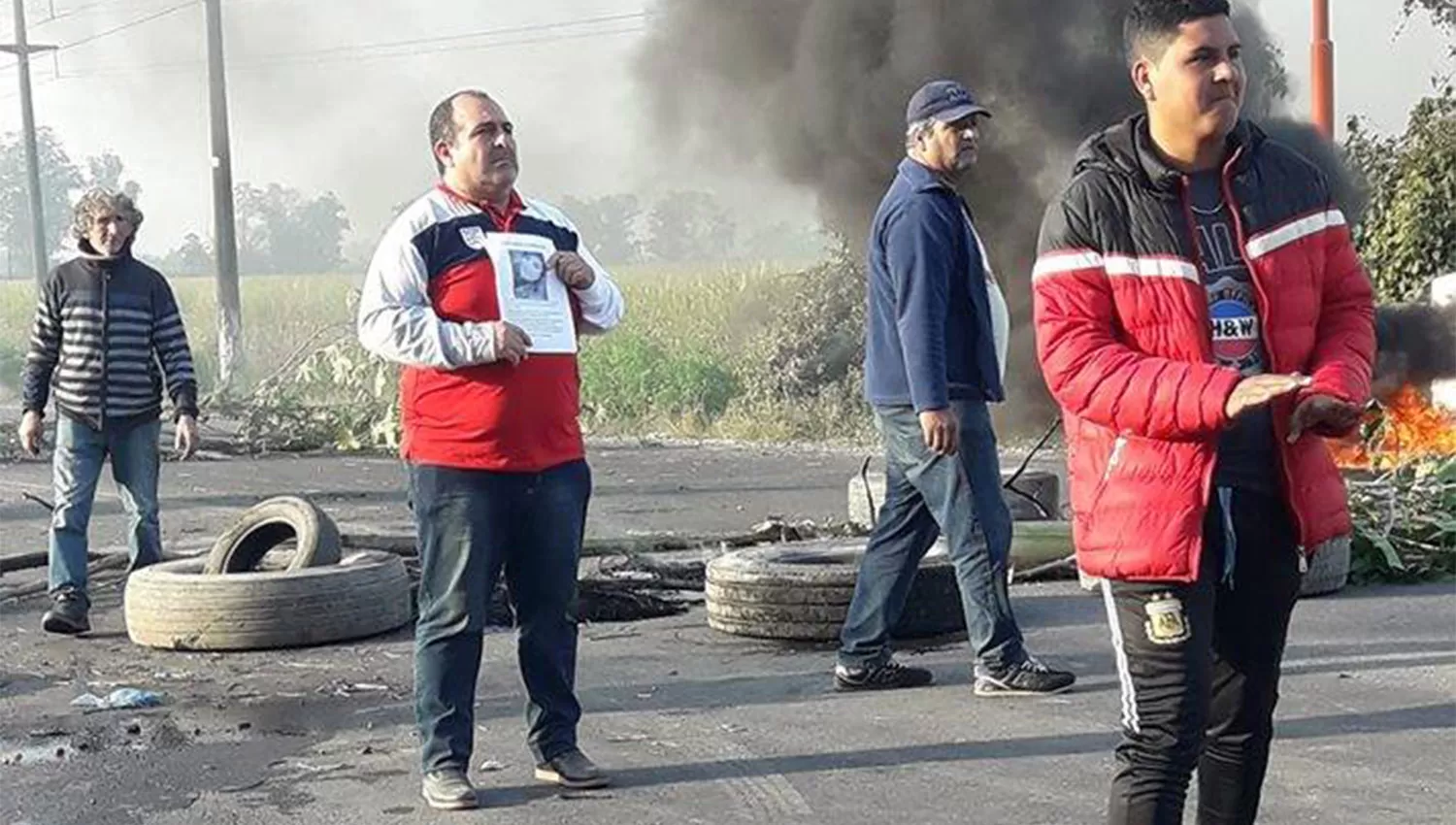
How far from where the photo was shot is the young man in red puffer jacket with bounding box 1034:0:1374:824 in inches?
140

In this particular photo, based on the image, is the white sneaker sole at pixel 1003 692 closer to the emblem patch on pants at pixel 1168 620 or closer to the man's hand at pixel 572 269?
the man's hand at pixel 572 269

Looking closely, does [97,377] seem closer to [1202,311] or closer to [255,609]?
[255,609]

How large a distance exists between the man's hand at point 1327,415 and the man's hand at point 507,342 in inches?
87.7

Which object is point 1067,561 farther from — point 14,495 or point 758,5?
point 758,5

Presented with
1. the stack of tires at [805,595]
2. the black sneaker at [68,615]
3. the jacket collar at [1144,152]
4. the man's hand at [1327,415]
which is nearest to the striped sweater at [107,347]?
the black sneaker at [68,615]

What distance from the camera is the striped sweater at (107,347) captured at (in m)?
8.29

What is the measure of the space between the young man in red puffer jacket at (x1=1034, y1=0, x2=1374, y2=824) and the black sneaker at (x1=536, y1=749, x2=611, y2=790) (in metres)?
2.06

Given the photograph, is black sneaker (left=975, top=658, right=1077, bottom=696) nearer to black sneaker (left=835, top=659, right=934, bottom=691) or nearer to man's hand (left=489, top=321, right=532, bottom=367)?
black sneaker (left=835, top=659, right=934, bottom=691)

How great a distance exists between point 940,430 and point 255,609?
299cm

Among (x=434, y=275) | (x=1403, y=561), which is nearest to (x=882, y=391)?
(x=434, y=275)

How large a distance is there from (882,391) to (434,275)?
180 centimetres

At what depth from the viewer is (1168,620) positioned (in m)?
3.60

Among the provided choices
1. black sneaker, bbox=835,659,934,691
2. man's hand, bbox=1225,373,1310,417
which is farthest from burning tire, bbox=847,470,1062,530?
man's hand, bbox=1225,373,1310,417

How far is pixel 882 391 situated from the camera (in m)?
6.47
